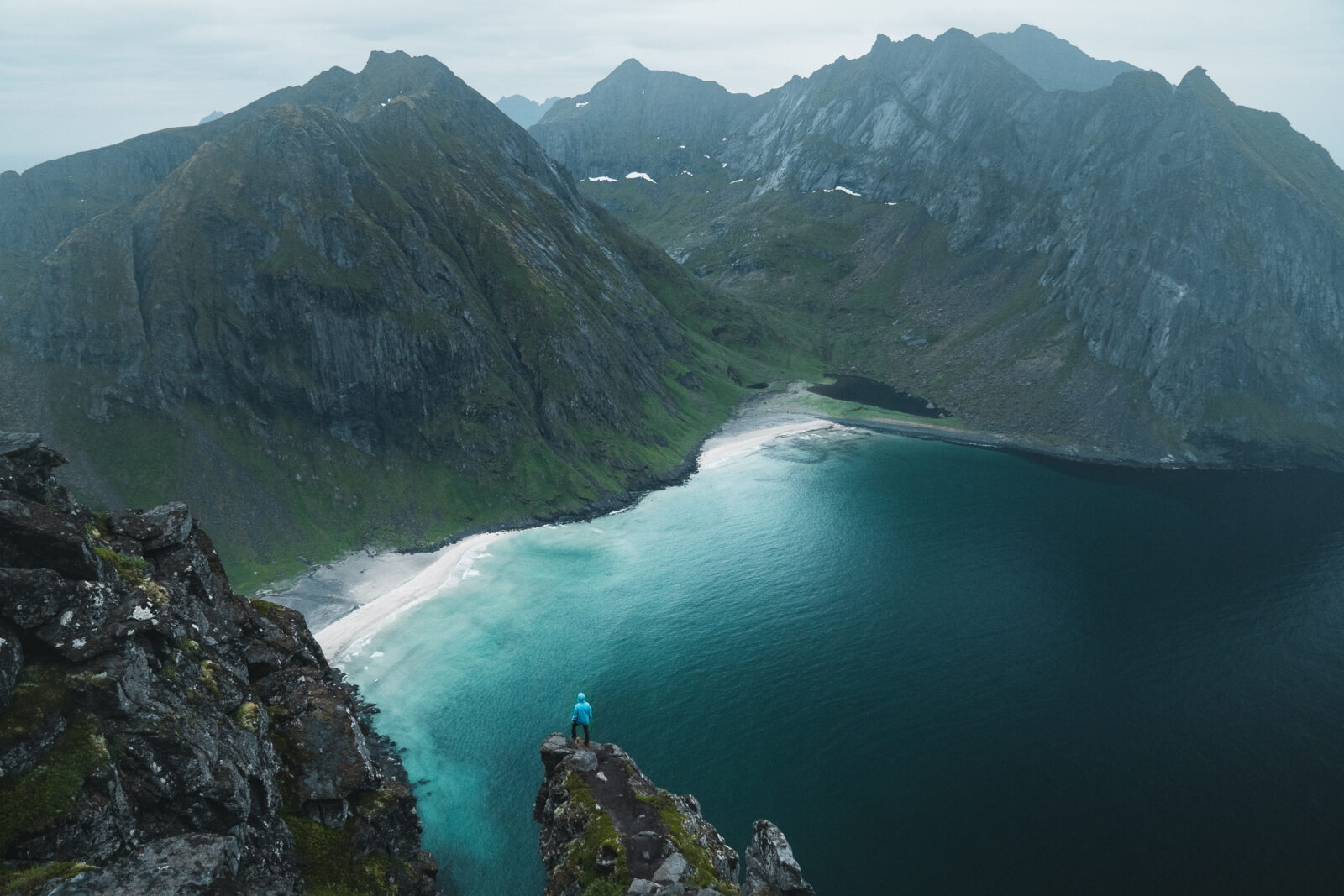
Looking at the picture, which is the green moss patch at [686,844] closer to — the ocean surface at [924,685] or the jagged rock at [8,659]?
the jagged rock at [8,659]

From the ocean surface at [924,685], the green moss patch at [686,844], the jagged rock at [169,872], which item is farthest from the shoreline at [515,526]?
the jagged rock at [169,872]

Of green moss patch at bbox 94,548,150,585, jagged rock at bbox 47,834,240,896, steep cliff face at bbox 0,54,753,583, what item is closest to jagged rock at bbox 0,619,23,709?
green moss patch at bbox 94,548,150,585

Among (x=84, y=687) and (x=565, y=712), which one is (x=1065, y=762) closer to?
(x=565, y=712)

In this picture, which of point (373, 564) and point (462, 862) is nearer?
point (462, 862)

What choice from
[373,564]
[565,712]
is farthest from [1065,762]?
[373,564]

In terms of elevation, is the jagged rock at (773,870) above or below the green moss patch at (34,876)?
below
